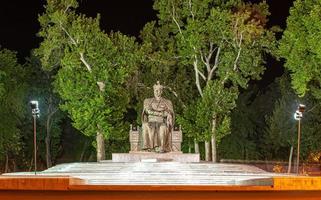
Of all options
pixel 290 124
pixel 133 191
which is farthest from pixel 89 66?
pixel 133 191

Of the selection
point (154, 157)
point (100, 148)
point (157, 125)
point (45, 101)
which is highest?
point (45, 101)

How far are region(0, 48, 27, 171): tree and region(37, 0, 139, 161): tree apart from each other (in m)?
5.35

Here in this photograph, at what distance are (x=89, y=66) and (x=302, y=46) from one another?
9.81 m

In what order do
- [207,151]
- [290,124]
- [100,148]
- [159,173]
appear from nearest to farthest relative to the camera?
[159,173] → [100,148] → [207,151] → [290,124]

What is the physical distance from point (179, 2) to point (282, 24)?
857 centimetres

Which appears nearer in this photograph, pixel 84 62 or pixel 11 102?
pixel 84 62

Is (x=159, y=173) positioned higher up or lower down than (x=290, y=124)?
lower down

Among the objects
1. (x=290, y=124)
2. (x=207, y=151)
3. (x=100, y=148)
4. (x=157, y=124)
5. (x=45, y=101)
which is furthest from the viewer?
(x=45, y=101)

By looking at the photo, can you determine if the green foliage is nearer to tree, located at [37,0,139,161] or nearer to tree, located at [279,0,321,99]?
tree, located at [279,0,321,99]

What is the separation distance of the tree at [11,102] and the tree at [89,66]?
211 inches

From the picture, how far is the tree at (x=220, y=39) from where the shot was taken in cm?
3644

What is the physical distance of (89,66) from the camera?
36.4 m

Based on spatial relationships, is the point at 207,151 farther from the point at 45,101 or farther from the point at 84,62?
the point at 45,101

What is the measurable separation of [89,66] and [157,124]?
8494 mm
